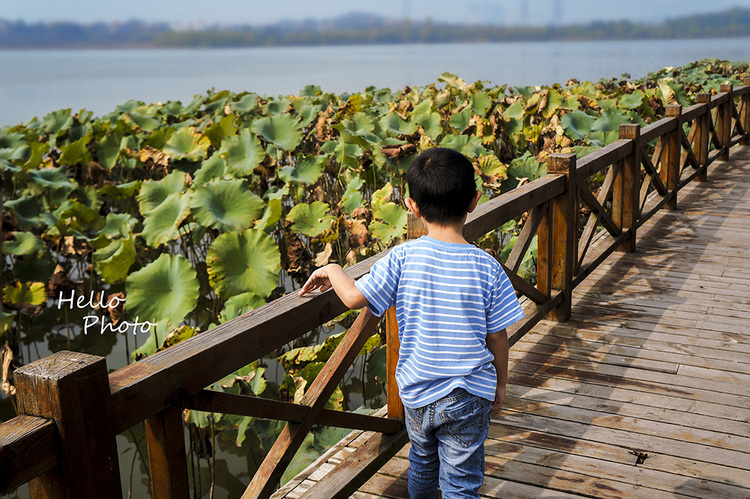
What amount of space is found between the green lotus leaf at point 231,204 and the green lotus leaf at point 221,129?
8.96ft

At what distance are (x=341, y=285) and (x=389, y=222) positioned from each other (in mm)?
2784

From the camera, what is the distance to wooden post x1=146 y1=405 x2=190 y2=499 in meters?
1.28

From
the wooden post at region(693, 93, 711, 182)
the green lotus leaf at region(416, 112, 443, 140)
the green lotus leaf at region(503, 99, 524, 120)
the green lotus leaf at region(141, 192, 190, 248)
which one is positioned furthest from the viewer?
the green lotus leaf at region(503, 99, 524, 120)

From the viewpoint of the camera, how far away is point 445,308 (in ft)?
4.77

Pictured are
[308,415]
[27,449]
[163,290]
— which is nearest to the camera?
[27,449]

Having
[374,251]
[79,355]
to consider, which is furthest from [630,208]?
[79,355]

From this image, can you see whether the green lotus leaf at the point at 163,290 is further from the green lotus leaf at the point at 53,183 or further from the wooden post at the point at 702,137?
the wooden post at the point at 702,137

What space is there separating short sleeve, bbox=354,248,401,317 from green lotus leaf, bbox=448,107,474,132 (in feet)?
18.5

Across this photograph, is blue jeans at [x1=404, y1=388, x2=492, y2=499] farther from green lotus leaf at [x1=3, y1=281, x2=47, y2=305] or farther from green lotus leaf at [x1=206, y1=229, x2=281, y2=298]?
green lotus leaf at [x1=3, y1=281, x2=47, y2=305]

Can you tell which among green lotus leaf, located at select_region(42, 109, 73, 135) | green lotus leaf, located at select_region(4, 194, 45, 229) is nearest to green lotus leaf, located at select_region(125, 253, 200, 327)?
green lotus leaf, located at select_region(4, 194, 45, 229)

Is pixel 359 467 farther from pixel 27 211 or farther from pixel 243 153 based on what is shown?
pixel 27 211

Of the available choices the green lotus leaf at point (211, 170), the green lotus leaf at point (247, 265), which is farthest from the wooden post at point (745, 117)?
the green lotus leaf at point (247, 265)

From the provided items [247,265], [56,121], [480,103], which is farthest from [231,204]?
[56,121]

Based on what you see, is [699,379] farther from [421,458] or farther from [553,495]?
[421,458]
